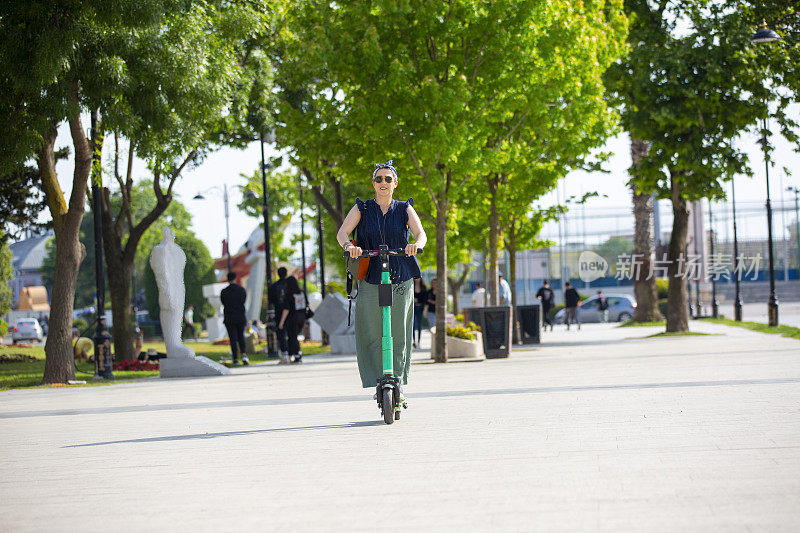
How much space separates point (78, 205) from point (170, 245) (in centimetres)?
177

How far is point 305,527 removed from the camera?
4480 mm

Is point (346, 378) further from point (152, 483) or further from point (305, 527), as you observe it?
point (305, 527)

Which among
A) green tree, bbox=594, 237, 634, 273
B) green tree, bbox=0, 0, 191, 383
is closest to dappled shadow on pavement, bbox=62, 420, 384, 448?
green tree, bbox=0, 0, 191, 383

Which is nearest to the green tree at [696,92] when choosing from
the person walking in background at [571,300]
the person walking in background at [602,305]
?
the person walking in background at [571,300]

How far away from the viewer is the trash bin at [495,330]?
796 inches

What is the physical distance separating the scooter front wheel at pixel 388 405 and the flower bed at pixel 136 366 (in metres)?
14.3

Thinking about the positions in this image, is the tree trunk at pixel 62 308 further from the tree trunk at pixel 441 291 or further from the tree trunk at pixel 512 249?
the tree trunk at pixel 512 249

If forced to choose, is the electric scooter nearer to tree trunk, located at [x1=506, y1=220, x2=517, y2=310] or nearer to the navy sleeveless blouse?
the navy sleeveless blouse

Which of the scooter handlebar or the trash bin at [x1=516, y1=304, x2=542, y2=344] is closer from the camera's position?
the scooter handlebar

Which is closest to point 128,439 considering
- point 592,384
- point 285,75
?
point 592,384

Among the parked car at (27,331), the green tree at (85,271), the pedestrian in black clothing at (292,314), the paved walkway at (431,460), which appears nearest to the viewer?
the paved walkway at (431,460)

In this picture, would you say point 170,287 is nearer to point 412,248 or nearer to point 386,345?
point 386,345

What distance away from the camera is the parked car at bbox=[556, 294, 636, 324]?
55.1 m

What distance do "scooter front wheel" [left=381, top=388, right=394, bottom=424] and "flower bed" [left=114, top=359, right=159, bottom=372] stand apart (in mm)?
14339
